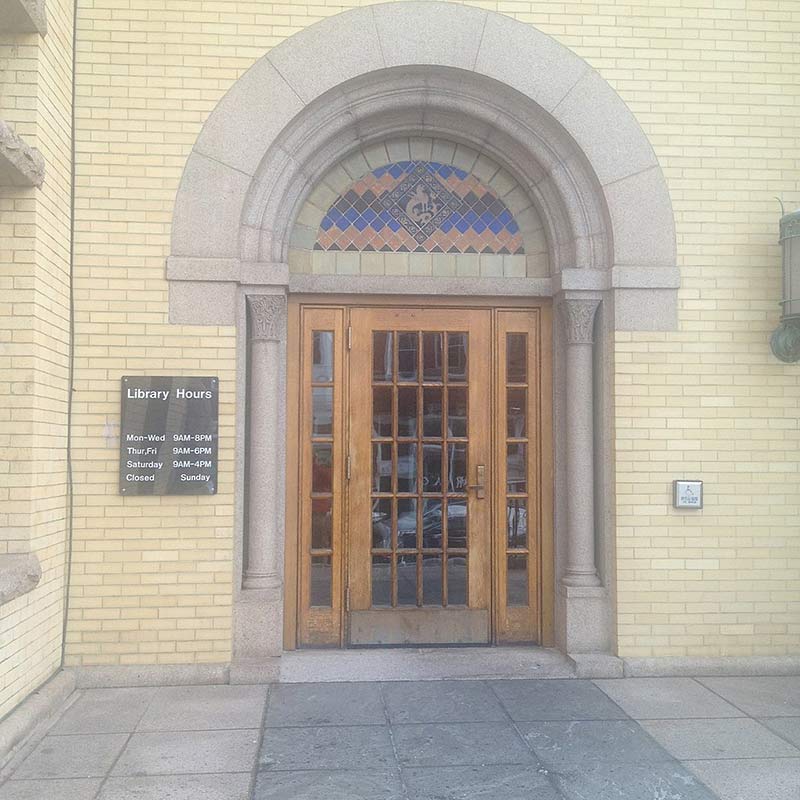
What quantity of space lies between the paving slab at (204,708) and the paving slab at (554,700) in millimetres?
1527

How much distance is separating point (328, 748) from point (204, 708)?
99 cm

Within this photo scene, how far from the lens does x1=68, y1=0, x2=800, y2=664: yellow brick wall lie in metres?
5.47

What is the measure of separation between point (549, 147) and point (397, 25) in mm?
1363

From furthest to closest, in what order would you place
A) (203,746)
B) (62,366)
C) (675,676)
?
1. (675,676)
2. (62,366)
3. (203,746)

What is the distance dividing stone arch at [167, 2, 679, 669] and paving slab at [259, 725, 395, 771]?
3.57 feet

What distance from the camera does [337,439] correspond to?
6.09 meters

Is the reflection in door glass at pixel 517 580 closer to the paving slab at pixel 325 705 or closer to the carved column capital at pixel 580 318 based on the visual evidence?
the paving slab at pixel 325 705

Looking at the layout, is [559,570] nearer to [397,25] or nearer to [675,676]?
[675,676]

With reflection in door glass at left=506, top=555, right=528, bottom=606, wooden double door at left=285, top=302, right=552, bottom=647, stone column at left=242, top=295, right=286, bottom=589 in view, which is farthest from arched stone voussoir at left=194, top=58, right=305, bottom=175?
reflection in door glass at left=506, top=555, right=528, bottom=606

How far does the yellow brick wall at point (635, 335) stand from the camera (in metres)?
5.47

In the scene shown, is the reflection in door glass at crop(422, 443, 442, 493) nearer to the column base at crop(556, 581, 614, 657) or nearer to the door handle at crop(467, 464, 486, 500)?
the door handle at crop(467, 464, 486, 500)

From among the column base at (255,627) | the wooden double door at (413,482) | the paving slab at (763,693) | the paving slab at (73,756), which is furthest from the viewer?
the wooden double door at (413,482)

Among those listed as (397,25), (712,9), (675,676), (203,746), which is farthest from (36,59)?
(675,676)

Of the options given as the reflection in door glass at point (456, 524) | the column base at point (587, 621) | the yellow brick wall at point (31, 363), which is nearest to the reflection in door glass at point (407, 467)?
the reflection in door glass at point (456, 524)
